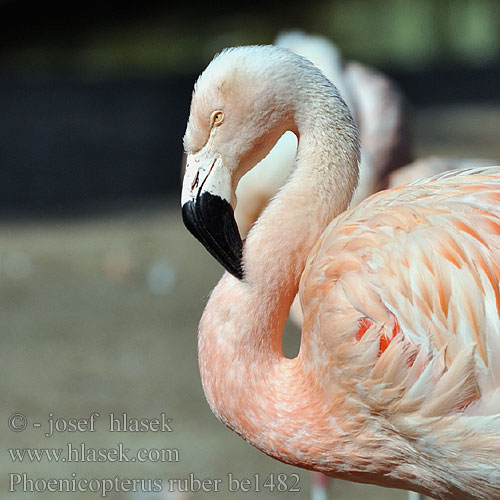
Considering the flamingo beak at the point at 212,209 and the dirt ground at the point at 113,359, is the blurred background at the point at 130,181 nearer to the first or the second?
the dirt ground at the point at 113,359

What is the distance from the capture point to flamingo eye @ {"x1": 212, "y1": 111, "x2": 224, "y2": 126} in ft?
7.16

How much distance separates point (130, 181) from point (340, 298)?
5426 millimetres

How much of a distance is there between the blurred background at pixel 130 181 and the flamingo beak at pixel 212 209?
162 cm

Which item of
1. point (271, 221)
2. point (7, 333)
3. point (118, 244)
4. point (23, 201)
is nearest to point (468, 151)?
point (118, 244)

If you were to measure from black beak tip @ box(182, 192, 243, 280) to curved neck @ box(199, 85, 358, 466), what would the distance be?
0.12m

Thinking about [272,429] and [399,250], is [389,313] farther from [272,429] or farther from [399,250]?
[272,429]

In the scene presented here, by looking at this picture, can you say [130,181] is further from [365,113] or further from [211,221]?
[211,221]

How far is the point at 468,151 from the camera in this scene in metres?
7.43

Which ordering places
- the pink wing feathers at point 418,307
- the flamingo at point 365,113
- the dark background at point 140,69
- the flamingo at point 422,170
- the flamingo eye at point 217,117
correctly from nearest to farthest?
the pink wing feathers at point 418,307 < the flamingo eye at point 217,117 < the flamingo at point 422,170 < the flamingo at point 365,113 < the dark background at point 140,69

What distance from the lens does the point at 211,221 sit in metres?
2.10

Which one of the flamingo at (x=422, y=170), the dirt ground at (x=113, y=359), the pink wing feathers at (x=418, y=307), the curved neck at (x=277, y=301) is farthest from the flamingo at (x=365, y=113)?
the pink wing feathers at (x=418, y=307)

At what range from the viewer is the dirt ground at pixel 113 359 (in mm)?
3615

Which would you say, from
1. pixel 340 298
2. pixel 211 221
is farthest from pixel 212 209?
pixel 340 298

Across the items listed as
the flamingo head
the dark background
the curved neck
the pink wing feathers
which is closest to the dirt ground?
the dark background
